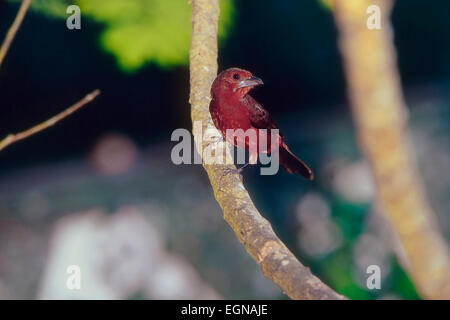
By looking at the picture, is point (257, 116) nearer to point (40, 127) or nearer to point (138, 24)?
point (138, 24)

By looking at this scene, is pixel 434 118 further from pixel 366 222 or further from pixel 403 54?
pixel 366 222

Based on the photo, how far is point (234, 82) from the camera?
278 cm

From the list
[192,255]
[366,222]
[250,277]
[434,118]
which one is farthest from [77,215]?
[434,118]

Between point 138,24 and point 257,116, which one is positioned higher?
point 138,24

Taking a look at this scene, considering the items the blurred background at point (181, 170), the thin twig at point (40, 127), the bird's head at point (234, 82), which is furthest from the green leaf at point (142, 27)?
the blurred background at point (181, 170)

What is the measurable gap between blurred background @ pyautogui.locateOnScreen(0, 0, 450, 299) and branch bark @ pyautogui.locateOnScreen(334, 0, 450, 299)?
2.31 metres

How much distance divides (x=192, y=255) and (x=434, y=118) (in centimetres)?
247

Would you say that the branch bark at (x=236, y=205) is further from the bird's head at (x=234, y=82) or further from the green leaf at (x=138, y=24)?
the green leaf at (x=138, y=24)

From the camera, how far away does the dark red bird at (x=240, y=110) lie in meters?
2.52

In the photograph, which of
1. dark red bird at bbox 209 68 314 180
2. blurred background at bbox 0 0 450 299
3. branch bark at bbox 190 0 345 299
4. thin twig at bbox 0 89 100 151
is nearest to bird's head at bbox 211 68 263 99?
dark red bird at bbox 209 68 314 180

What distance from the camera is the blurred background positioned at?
4.69 meters

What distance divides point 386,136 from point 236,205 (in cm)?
72

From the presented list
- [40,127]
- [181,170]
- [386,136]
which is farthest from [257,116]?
[181,170]

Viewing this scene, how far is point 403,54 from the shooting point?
18.0 ft
